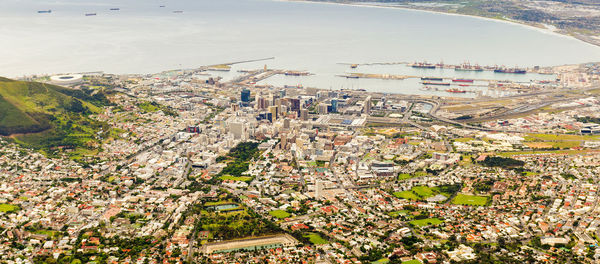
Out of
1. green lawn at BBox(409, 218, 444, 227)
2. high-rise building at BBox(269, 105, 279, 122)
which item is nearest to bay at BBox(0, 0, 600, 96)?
high-rise building at BBox(269, 105, 279, 122)

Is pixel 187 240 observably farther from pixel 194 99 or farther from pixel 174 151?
pixel 194 99

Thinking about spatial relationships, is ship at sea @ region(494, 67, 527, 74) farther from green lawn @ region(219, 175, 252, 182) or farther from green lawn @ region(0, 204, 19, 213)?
green lawn @ region(0, 204, 19, 213)

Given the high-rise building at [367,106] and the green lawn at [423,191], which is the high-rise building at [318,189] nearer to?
the green lawn at [423,191]

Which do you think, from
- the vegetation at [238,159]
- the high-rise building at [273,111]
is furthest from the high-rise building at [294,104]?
the vegetation at [238,159]

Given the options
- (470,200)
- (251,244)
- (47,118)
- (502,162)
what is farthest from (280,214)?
(47,118)

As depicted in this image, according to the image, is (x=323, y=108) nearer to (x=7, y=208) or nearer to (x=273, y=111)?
(x=273, y=111)

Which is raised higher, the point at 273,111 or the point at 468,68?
the point at 468,68
